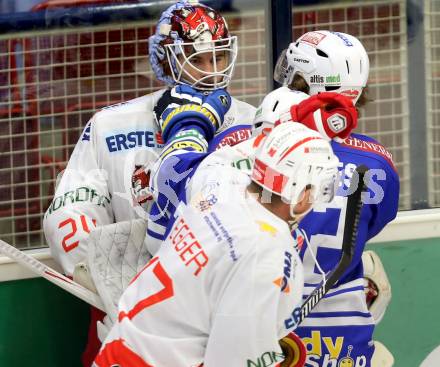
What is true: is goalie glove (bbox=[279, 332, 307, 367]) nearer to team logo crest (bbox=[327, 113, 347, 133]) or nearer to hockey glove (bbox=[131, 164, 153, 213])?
team logo crest (bbox=[327, 113, 347, 133])

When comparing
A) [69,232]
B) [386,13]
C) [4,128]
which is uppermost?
[386,13]

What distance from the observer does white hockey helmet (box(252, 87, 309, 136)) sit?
3916mm

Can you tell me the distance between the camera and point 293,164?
3.39m

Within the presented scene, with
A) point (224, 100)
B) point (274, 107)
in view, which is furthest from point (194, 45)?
point (274, 107)

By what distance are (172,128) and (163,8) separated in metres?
0.78

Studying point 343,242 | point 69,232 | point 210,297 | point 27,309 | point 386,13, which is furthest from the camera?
point 386,13

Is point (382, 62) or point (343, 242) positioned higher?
point (382, 62)

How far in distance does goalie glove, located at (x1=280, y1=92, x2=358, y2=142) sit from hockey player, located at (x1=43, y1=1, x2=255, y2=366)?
1.50 ft

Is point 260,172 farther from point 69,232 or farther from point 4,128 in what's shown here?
point 4,128

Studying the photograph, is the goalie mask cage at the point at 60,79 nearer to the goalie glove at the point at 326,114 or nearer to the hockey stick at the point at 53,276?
the hockey stick at the point at 53,276

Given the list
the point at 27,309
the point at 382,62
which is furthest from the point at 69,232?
the point at 382,62

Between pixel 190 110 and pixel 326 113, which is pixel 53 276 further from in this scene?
pixel 326 113

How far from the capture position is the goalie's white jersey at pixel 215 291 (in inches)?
131

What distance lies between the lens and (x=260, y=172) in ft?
11.2
